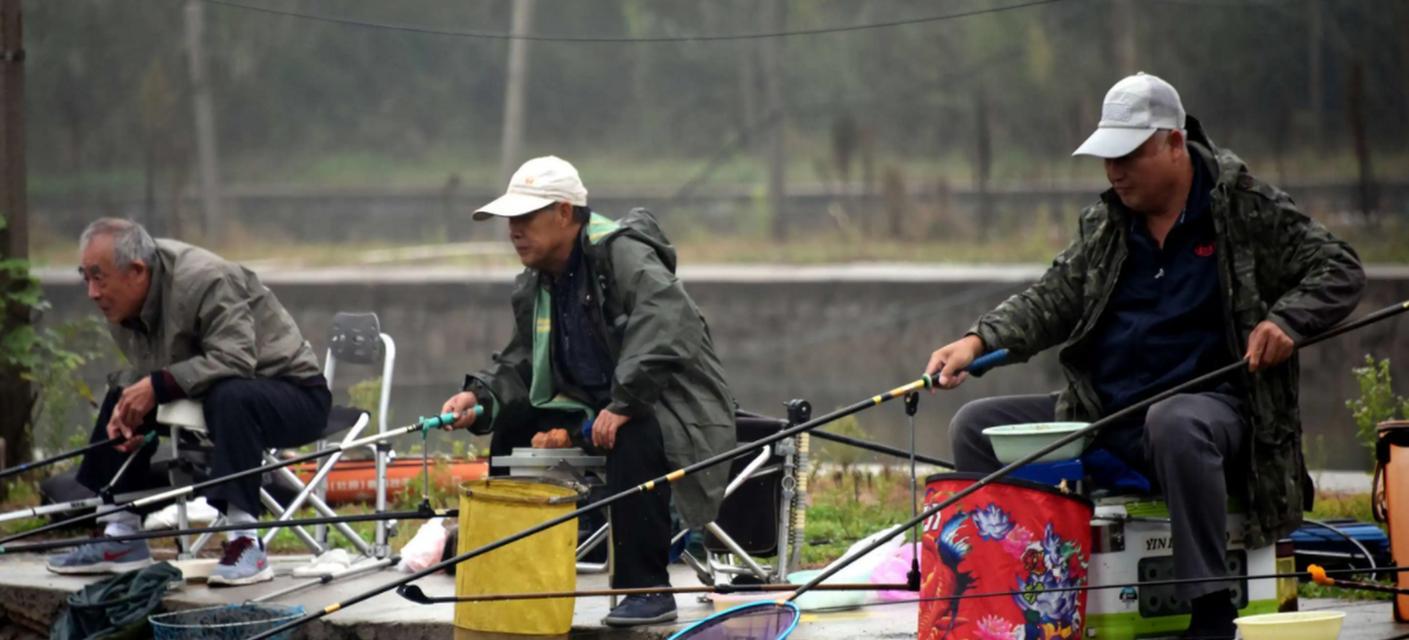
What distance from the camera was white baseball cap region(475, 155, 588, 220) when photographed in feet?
17.5

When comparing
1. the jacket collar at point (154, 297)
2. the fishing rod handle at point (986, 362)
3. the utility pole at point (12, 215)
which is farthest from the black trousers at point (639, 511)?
the utility pole at point (12, 215)

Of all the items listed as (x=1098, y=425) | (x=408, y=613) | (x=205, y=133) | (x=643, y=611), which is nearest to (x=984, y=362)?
(x=1098, y=425)

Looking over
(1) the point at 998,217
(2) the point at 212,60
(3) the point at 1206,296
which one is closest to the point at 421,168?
(2) the point at 212,60

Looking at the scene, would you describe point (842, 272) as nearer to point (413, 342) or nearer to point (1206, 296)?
point (413, 342)

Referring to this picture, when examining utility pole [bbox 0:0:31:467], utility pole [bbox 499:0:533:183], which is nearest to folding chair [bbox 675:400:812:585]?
utility pole [bbox 0:0:31:467]

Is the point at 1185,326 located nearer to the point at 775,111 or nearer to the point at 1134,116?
the point at 1134,116

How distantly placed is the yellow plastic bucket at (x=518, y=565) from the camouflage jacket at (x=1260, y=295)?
1.20m

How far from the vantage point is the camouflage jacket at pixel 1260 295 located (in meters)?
4.41

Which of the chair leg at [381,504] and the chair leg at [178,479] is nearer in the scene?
the chair leg at [178,479]

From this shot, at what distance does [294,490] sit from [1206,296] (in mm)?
3423

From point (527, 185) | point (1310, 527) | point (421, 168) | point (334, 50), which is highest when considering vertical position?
point (334, 50)

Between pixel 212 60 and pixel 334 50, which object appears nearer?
pixel 212 60

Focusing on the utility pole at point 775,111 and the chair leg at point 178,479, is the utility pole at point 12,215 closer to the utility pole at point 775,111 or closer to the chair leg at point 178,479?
the chair leg at point 178,479

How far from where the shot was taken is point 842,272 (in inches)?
791
